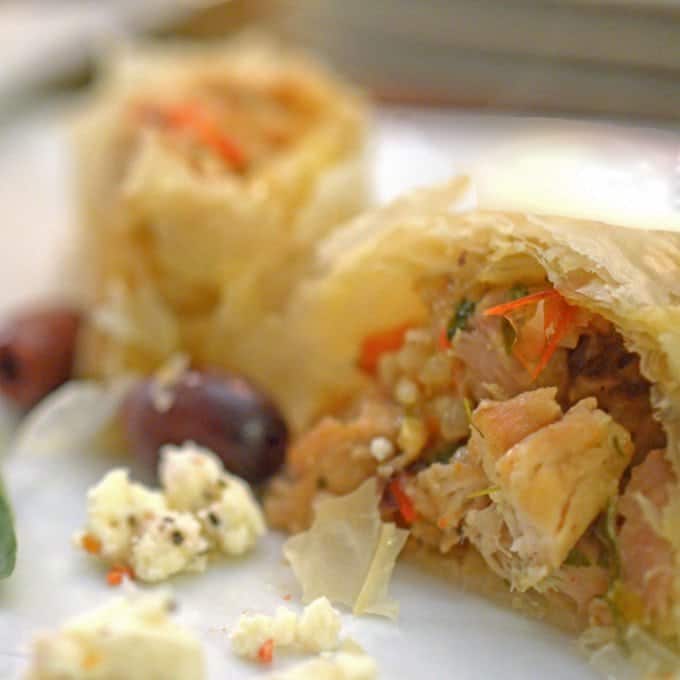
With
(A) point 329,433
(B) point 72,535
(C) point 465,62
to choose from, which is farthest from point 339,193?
(C) point 465,62

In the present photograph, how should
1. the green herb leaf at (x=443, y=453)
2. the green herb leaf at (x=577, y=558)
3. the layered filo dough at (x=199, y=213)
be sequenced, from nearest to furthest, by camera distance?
the green herb leaf at (x=577, y=558) → the green herb leaf at (x=443, y=453) → the layered filo dough at (x=199, y=213)

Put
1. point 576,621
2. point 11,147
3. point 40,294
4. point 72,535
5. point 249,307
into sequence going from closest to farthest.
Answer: point 576,621, point 72,535, point 249,307, point 40,294, point 11,147

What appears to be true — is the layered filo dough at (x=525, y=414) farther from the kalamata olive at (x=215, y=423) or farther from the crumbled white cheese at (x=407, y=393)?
the kalamata olive at (x=215, y=423)

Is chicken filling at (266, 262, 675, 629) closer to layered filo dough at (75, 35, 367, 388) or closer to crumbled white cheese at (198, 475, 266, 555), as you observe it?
crumbled white cheese at (198, 475, 266, 555)

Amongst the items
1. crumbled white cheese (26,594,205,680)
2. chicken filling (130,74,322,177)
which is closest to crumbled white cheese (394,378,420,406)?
crumbled white cheese (26,594,205,680)

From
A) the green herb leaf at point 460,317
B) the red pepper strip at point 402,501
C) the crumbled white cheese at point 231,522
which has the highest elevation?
the green herb leaf at point 460,317

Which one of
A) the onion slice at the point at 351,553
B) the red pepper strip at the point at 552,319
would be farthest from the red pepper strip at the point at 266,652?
the red pepper strip at the point at 552,319

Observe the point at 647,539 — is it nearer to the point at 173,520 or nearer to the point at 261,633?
the point at 261,633

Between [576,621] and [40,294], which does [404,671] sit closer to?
[576,621]
